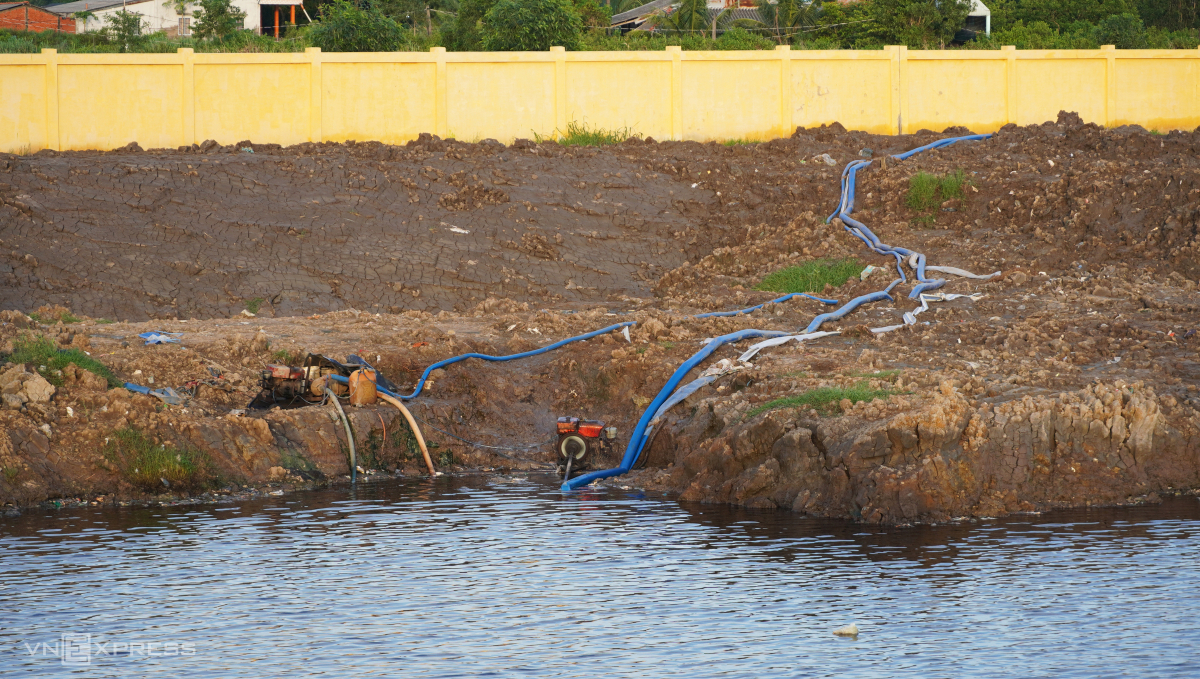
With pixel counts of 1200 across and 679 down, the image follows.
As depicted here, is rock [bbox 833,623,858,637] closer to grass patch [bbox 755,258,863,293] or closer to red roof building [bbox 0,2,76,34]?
grass patch [bbox 755,258,863,293]

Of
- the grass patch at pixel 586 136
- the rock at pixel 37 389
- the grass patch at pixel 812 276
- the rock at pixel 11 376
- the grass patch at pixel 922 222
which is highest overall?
the grass patch at pixel 586 136

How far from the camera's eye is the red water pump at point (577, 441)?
1382cm

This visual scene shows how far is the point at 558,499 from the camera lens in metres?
12.7

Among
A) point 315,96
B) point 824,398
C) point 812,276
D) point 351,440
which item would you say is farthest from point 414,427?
point 315,96

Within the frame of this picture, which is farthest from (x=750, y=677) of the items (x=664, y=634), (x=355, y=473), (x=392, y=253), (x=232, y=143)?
(x=232, y=143)

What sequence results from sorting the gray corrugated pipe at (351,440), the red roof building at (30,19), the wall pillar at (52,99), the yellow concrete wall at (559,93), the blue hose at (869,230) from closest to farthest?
1. the gray corrugated pipe at (351,440)
2. the blue hose at (869,230)
3. the wall pillar at (52,99)
4. the yellow concrete wall at (559,93)
5. the red roof building at (30,19)

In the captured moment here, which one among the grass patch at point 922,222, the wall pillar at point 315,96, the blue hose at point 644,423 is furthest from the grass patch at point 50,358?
the grass patch at point 922,222

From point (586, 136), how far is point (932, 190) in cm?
787

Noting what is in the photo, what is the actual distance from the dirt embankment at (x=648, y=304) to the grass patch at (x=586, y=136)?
1150 mm

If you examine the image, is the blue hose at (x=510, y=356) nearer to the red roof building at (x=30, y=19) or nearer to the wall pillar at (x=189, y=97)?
the wall pillar at (x=189, y=97)

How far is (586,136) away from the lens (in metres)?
28.1

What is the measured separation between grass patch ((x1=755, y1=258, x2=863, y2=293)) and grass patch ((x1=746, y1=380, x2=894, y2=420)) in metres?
7.56

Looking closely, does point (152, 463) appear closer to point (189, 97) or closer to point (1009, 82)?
point (189, 97)

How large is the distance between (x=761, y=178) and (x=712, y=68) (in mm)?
3888
